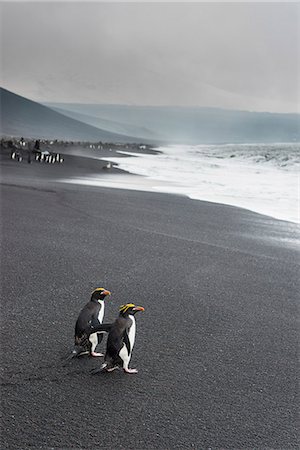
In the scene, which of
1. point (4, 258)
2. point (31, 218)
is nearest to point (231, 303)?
point (4, 258)

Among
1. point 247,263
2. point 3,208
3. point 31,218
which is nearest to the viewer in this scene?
point 247,263

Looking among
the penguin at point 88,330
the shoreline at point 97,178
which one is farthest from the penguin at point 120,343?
the shoreline at point 97,178

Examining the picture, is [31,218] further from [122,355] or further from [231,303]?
[122,355]

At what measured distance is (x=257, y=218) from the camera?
35.2ft

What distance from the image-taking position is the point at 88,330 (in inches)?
136

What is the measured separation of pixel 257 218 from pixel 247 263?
428cm

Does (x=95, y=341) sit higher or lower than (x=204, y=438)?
higher

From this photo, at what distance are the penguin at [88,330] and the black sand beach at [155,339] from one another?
3.4 inches

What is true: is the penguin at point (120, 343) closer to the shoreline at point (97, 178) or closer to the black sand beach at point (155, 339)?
the black sand beach at point (155, 339)

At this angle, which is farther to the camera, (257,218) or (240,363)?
(257,218)

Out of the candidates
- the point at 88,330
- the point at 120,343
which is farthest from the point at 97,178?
the point at 120,343

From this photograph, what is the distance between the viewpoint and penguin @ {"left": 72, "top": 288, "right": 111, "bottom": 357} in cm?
348

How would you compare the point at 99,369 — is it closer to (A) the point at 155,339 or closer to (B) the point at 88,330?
(B) the point at 88,330

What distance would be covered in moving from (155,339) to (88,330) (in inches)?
30.1
